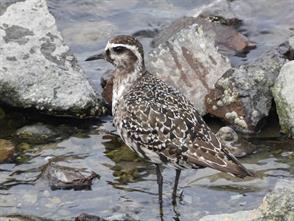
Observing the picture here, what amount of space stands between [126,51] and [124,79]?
1.00ft

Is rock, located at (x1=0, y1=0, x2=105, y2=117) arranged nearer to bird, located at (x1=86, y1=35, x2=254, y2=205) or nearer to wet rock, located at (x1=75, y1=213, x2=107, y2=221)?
bird, located at (x1=86, y1=35, x2=254, y2=205)

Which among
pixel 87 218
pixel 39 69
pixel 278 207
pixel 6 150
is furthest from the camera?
pixel 39 69

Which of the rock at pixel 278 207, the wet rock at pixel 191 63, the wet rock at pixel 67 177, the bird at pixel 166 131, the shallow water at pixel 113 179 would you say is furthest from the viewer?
the wet rock at pixel 191 63

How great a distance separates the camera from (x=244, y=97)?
33.6 ft

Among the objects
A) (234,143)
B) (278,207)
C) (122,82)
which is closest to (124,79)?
(122,82)

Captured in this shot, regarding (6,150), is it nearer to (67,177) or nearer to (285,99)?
(67,177)

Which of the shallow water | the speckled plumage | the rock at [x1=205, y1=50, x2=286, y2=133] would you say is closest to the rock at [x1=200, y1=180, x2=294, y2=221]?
the speckled plumage

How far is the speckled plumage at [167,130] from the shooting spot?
822cm

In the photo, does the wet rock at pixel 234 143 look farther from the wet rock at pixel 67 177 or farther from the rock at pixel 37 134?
the rock at pixel 37 134

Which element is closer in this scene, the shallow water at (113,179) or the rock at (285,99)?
the shallow water at (113,179)

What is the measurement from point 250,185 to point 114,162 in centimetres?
152

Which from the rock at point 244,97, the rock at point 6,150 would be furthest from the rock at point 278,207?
the rock at point 6,150

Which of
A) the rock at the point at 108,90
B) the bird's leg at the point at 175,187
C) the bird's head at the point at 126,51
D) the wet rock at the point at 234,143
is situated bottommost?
the bird's leg at the point at 175,187

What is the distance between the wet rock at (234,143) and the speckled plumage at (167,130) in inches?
43.2
